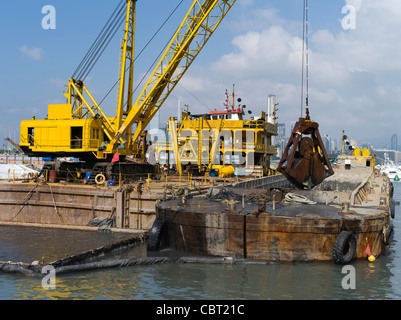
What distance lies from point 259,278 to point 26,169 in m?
40.5

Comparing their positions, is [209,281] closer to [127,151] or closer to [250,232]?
[250,232]

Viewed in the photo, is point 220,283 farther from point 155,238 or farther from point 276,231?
point 155,238

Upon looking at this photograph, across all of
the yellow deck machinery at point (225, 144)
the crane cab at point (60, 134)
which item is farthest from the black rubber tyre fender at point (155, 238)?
the yellow deck machinery at point (225, 144)

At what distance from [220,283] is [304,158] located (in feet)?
29.9

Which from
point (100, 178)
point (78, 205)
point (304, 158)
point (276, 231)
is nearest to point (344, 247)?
point (276, 231)

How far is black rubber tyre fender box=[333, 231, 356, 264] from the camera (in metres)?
13.5

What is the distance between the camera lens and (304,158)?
19.2 m

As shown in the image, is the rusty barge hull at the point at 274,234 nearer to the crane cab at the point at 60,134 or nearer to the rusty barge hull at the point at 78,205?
the rusty barge hull at the point at 78,205

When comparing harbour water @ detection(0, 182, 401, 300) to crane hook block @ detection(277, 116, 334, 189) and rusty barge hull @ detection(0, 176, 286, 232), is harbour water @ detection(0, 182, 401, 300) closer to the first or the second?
crane hook block @ detection(277, 116, 334, 189)

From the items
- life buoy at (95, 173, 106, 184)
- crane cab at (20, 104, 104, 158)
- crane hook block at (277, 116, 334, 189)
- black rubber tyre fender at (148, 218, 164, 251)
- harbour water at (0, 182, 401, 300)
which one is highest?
crane cab at (20, 104, 104, 158)

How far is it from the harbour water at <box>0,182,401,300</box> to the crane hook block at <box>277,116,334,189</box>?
5.63 metres

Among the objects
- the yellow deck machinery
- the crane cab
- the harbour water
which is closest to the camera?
the harbour water

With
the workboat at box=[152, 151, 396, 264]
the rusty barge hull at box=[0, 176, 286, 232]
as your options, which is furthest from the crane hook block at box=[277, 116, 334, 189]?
the rusty barge hull at box=[0, 176, 286, 232]
